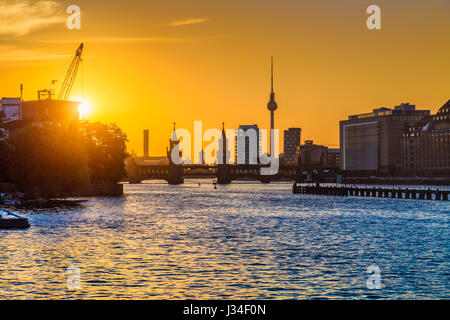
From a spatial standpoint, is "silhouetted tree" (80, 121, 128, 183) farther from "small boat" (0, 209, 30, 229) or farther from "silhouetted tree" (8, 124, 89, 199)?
"small boat" (0, 209, 30, 229)

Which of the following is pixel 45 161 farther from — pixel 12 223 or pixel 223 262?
pixel 223 262

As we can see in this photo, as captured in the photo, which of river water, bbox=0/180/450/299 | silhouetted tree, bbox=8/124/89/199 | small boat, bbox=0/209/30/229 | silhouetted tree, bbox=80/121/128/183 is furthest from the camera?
silhouetted tree, bbox=80/121/128/183

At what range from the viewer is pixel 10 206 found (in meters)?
119

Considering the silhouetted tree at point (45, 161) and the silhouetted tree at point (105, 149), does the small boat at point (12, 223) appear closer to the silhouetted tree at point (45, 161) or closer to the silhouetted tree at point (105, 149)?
the silhouetted tree at point (45, 161)

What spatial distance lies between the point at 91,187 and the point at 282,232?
375 feet

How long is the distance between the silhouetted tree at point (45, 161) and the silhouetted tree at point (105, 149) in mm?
37127

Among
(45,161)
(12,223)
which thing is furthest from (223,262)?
(45,161)

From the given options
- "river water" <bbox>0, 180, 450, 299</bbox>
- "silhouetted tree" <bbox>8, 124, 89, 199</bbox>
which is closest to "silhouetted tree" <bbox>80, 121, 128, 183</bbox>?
"silhouetted tree" <bbox>8, 124, 89, 199</bbox>

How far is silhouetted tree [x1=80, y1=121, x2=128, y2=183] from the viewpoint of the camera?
169750 mm

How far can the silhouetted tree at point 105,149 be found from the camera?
170 meters

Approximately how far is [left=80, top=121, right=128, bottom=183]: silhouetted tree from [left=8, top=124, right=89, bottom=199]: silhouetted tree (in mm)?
37127

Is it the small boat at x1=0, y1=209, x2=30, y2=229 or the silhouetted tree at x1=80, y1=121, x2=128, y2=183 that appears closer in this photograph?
the small boat at x1=0, y1=209, x2=30, y2=229

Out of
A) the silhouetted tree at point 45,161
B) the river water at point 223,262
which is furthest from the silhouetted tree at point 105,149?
the river water at point 223,262
